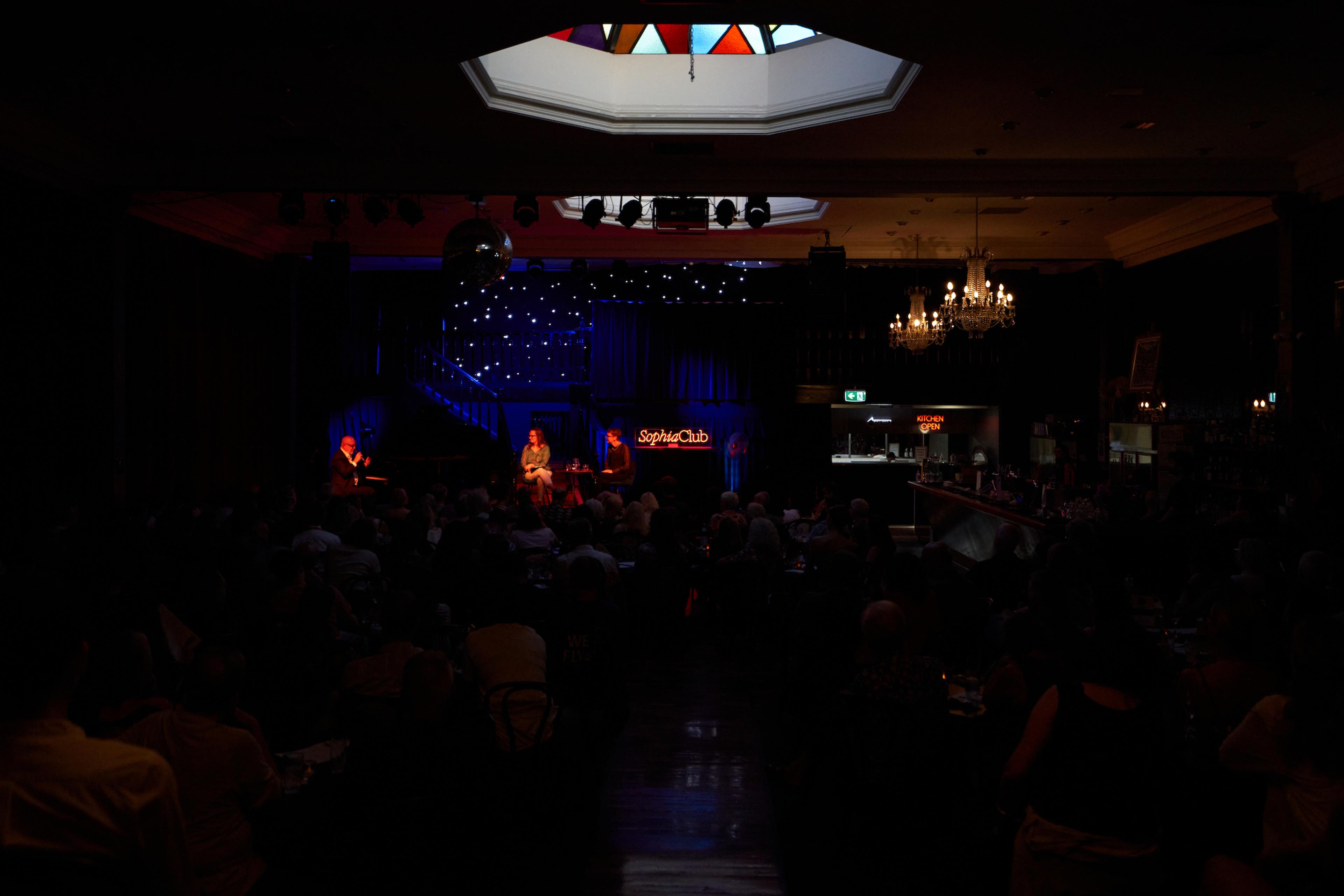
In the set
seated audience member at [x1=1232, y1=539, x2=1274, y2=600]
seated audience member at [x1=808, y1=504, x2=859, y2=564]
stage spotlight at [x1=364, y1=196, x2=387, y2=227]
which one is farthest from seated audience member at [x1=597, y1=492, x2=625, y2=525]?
seated audience member at [x1=1232, y1=539, x2=1274, y2=600]

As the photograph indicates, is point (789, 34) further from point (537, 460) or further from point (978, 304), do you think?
point (537, 460)

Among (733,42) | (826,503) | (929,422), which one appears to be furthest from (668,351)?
(733,42)

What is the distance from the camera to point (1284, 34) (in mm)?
5555

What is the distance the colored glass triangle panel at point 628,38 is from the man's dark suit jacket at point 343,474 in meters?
7.03

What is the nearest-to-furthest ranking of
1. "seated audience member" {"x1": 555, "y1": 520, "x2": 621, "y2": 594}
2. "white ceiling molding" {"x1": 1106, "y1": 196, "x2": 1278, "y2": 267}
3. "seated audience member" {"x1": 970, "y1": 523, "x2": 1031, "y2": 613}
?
"seated audience member" {"x1": 970, "y1": 523, "x2": 1031, "y2": 613}
"seated audience member" {"x1": 555, "y1": 520, "x2": 621, "y2": 594}
"white ceiling molding" {"x1": 1106, "y1": 196, "x2": 1278, "y2": 267}

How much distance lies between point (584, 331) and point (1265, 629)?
12.5 metres

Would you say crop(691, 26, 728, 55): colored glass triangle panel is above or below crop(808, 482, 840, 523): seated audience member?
above

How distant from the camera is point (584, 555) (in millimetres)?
5695

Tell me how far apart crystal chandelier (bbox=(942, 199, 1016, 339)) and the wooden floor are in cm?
565

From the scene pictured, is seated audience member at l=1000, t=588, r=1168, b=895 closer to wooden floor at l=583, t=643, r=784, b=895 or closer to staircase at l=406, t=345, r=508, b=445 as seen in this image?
wooden floor at l=583, t=643, r=784, b=895

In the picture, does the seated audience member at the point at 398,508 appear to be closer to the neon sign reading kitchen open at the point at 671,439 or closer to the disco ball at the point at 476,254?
the disco ball at the point at 476,254

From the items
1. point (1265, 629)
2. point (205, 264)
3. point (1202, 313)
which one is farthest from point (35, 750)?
point (1202, 313)

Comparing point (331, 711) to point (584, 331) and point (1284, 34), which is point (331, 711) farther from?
point (584, 331)

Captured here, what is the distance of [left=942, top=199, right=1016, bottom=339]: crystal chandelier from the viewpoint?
966 cm
